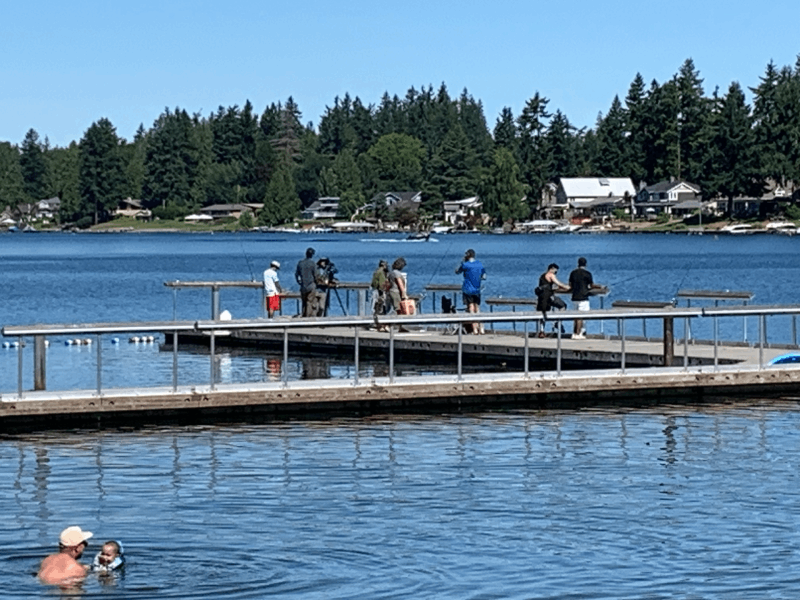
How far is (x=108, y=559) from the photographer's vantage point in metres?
17.9

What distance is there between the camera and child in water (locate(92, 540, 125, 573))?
17922 millimetres

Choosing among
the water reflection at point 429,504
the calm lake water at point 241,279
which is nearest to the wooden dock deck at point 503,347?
the calm lake water at point 241,279

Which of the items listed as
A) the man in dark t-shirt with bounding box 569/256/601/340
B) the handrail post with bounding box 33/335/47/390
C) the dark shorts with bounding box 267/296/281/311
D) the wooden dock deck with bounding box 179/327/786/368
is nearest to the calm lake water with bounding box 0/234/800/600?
the handrail post with bounding box 33/335/47/390

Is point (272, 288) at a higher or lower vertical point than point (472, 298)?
higher

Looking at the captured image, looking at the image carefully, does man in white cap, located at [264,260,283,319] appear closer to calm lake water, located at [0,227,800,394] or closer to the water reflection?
calm lake water, located at [0,227,800,394]

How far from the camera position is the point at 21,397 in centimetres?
2811

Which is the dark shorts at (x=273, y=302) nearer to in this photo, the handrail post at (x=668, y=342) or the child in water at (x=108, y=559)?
the handrail post at (x=668, y=342)

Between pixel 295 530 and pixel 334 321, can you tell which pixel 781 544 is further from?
pixel 334 321

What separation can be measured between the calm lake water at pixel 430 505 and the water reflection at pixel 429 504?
0.04 meters

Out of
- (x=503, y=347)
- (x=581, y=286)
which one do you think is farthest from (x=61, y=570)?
(x=581, y=286)

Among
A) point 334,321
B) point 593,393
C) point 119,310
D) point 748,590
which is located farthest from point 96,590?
point 119,310

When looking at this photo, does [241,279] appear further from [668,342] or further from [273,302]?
[668,342]

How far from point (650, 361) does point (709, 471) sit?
408 inches

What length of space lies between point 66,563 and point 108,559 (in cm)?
43
